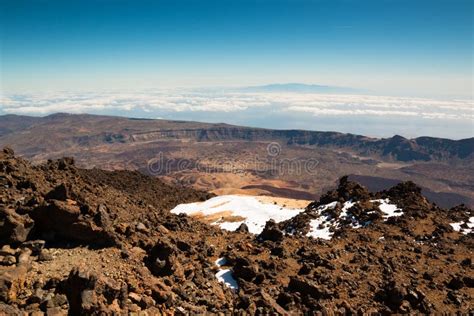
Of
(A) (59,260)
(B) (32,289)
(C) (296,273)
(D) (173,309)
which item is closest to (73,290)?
(B) (32,289)

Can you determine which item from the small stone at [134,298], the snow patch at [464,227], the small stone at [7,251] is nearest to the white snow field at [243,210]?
the snow patch at [464,227]

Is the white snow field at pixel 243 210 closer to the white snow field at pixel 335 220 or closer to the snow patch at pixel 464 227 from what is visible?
the white snow field at pixel 335 220

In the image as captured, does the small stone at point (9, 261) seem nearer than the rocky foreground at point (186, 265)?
No

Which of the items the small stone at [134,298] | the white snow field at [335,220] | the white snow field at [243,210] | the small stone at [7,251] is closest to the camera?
the small stone at [134,298]

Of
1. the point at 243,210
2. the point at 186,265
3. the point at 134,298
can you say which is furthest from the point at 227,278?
the point at 243,210

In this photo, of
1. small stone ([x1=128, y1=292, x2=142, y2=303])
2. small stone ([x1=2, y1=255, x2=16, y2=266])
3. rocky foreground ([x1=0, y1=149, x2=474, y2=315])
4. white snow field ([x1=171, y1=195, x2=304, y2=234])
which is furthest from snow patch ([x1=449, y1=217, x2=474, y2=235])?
small stone ([x1=2, y1=255, x2=16, y2=266])

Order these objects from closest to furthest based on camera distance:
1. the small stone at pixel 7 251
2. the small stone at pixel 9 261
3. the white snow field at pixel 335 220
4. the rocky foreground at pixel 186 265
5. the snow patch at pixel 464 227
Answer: the rocky foreground at pixel 186 265 → the small stone at pixel 9 261 → the small stone at pixel 7 251 → the snow patch at pixel 464 227 → the white snow field at pixel 335 220

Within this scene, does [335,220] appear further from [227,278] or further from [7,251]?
[7,251]
